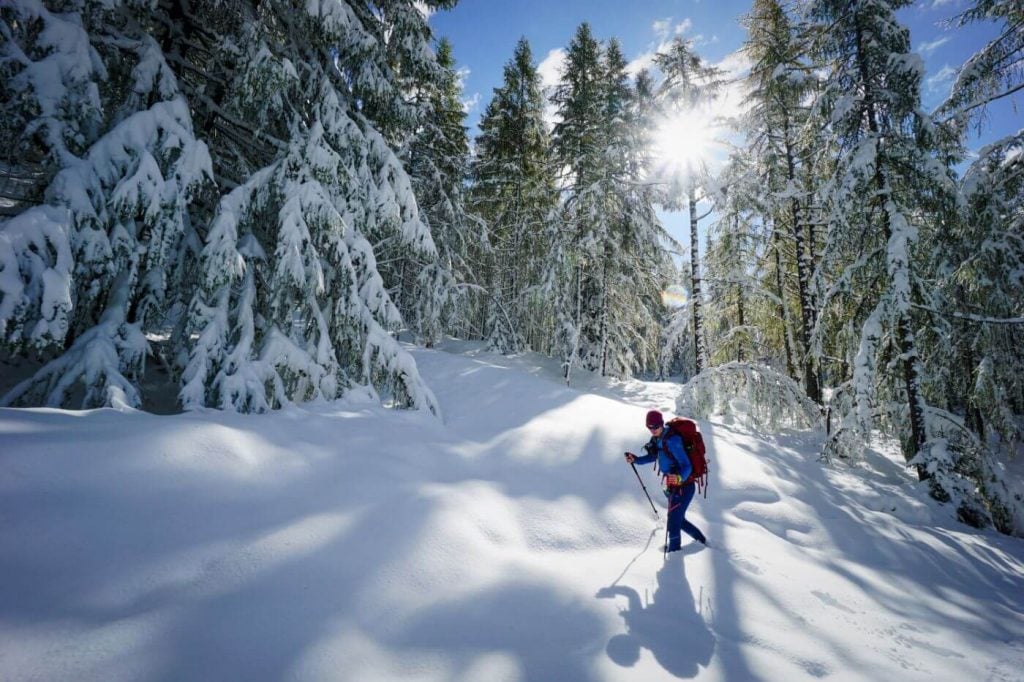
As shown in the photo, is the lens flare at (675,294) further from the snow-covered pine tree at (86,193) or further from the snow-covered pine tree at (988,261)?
the snow-covered pine tree at (86,193)

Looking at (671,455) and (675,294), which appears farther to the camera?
(675,294)

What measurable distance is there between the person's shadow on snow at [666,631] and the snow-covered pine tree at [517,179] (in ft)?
40.7

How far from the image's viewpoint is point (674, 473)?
186 inches

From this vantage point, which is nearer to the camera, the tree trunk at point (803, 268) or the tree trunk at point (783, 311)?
the tree trunk at point (803, 268)

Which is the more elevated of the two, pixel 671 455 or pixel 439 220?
pixel 439 220

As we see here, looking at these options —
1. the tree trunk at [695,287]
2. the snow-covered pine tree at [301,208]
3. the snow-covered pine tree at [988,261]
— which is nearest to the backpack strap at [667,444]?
the snow-covered pine tree at [301,208]

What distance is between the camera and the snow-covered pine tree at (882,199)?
24.8 feet

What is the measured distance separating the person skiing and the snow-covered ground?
26 cm

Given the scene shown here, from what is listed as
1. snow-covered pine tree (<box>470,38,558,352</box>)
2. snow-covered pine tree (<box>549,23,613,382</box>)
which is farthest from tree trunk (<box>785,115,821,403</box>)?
snow-covered pine tree (<box>470,38,558,352</box>)

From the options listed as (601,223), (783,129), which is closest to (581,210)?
(601,223)

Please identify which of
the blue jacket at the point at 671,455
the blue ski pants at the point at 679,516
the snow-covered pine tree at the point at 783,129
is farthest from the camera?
the snow-covered pine tree at the point at 783,129

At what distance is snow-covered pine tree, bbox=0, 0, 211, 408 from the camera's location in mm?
3863

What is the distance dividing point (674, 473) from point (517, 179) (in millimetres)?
14561

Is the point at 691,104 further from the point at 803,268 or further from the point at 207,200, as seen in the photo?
the point at 207,200
